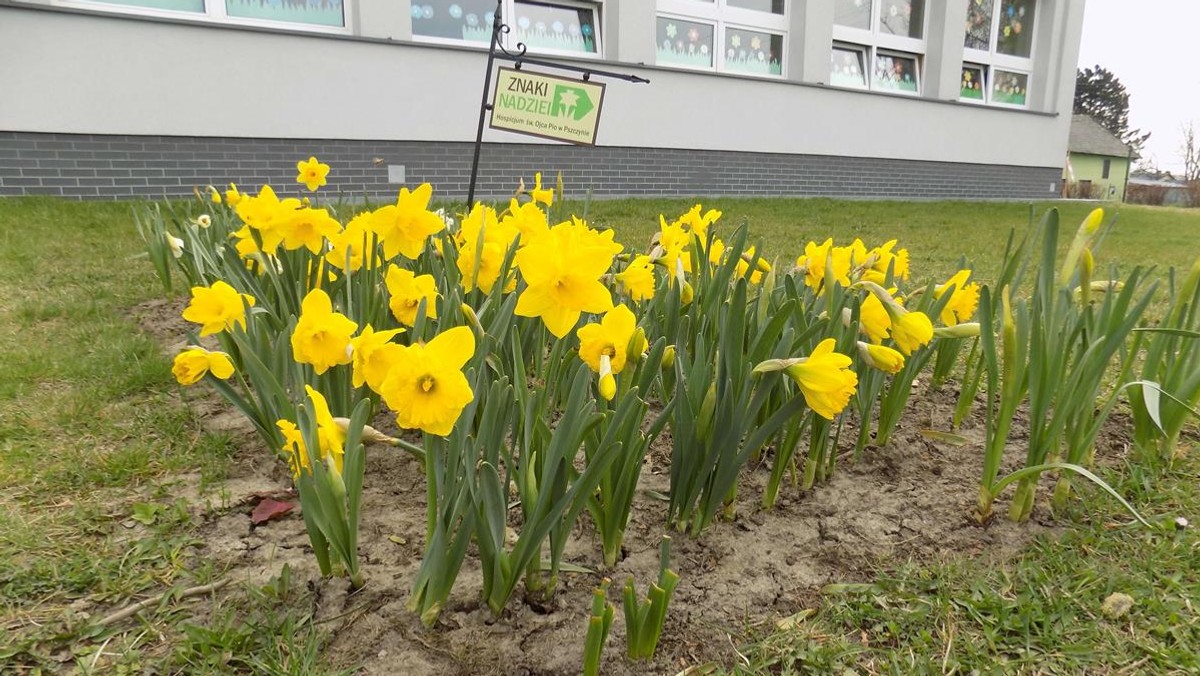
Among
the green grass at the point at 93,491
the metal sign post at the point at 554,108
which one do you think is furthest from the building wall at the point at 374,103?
the metal sign post at the point at 554,108

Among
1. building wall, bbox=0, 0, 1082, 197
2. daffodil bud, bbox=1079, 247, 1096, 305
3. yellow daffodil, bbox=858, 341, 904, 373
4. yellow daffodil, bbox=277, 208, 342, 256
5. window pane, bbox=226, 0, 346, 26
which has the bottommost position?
yellow daffodil, bbox=858, 341, 904, 373

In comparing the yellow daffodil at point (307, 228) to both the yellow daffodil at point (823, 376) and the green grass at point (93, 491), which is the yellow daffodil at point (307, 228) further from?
the yellow daffodil at point (823, 376)

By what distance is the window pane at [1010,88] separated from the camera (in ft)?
38.2

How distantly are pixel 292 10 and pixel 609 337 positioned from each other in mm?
6709

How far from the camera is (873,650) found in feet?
3.51

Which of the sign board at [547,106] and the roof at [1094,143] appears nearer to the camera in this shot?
the sign board at [547,106]

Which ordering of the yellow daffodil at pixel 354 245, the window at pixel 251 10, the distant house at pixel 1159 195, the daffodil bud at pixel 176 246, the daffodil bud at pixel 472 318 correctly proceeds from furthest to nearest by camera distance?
the distant house at pixel 1159 195
the window at pixel 251 10
the daffodil bud at pixel 176 246
the yellow daffodil at pixel 354 245
the daffodil bud at pixel 472 318

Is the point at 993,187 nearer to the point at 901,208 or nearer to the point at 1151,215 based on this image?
the point at 1151,215

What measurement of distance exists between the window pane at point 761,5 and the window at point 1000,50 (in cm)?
374

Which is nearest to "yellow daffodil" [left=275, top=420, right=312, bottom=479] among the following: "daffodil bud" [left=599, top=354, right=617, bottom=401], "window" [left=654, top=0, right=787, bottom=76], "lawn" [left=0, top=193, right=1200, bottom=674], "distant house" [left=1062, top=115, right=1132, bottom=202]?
"lawn" [left=0, top=193, right=1200, bottom=674]

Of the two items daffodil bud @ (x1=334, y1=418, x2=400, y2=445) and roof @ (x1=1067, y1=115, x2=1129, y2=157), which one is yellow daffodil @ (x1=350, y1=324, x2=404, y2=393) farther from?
roof @ (x1=1067, y1=115, x2=1129, y2=157)

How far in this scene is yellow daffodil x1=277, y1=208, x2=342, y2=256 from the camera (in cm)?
156

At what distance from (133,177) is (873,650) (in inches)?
266

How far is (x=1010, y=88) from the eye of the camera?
11820 mm
